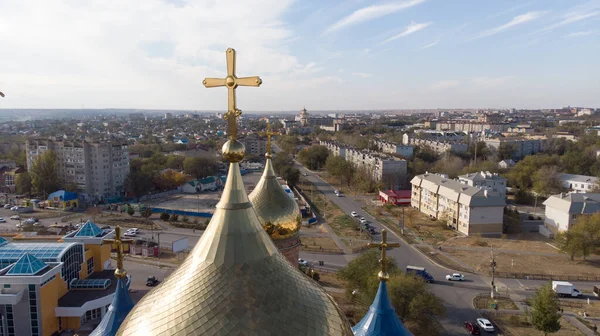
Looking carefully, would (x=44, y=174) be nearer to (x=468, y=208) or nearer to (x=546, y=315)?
(x=468, y=208)

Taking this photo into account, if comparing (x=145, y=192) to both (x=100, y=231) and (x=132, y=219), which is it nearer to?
(x=132, y=219)

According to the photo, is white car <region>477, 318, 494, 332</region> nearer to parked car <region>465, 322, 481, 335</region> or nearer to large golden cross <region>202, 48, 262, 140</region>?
parked car <region>465, 322, 481, 335</region>

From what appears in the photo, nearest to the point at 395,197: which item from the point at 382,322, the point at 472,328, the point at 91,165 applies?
the point at 472,328

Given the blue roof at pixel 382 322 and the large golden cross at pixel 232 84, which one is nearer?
the large golden cross at pixel 232 84

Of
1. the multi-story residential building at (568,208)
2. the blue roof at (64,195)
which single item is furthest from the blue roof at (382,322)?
the blue roof at (64,195)

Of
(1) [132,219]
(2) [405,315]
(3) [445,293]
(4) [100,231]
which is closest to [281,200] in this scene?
(2) [405,315]

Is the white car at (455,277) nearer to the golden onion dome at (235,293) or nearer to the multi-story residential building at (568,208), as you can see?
the multi-story residential building at (568,208)
